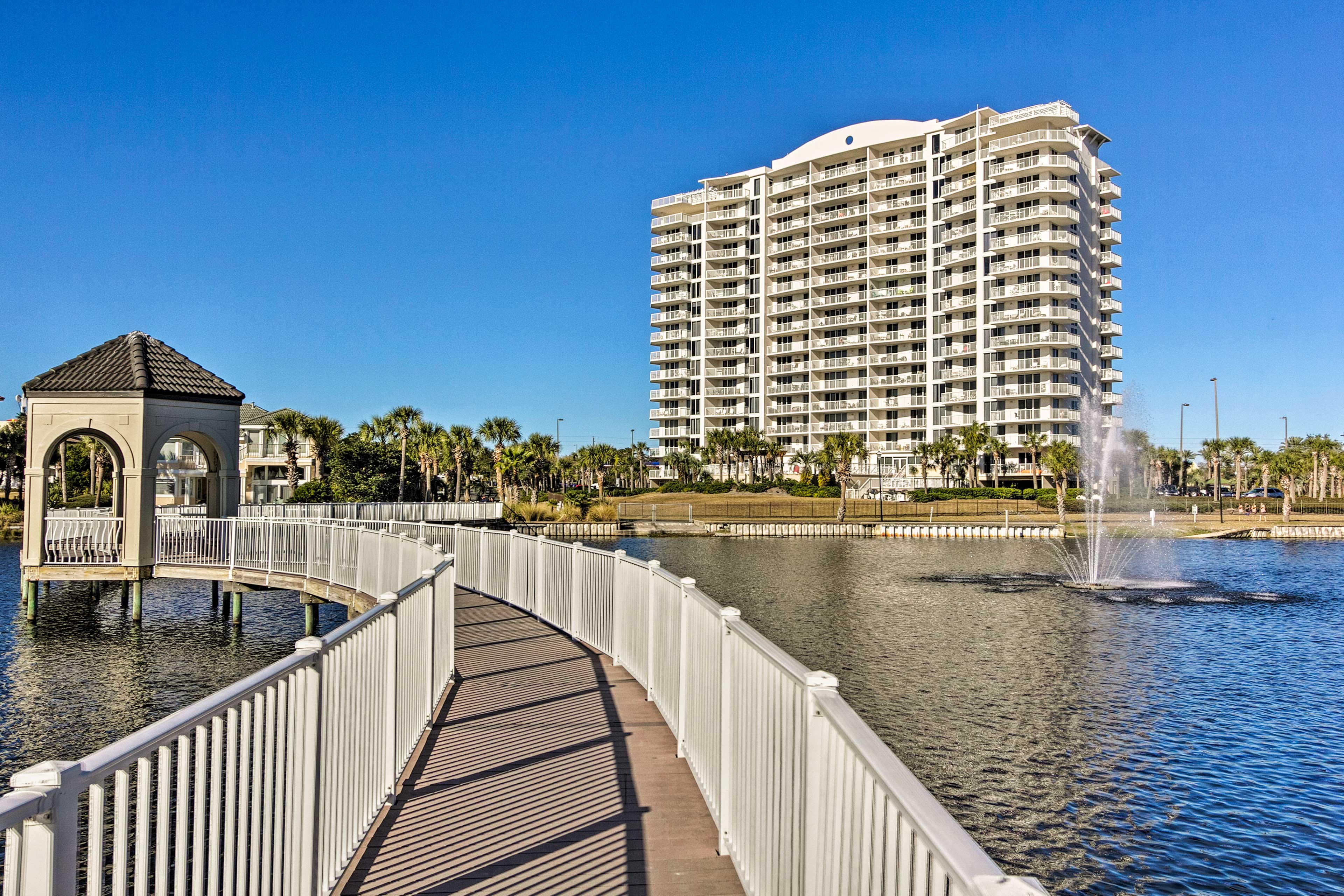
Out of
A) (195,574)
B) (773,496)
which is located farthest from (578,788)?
(773,496)

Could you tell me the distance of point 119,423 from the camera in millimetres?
22656

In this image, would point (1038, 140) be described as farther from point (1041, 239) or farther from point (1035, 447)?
point (1035, 447)

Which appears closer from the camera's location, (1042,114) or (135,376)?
(135,376)

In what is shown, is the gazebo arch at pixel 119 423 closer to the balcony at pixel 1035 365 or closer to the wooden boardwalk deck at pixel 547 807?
the wooden boardwalk deck at pixel 547 807

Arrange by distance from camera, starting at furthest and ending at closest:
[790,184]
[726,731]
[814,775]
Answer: [790,184], [726,731], [814,775]

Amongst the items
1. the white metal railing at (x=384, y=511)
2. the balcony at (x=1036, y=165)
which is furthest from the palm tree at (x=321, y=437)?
the balcony at (x=1036, y=165)

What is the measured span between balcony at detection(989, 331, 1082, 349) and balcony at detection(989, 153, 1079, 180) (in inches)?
606

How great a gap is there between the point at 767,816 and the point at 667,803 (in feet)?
6.60

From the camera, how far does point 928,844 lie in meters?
2.35

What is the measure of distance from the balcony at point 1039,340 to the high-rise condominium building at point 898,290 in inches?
6.9

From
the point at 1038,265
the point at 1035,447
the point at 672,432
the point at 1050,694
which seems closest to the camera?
the point at 1050,694

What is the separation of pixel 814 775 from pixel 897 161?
107567 mm

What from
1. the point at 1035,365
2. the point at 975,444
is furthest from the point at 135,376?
the point at 1035,365

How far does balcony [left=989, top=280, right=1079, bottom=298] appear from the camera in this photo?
8875 cm
